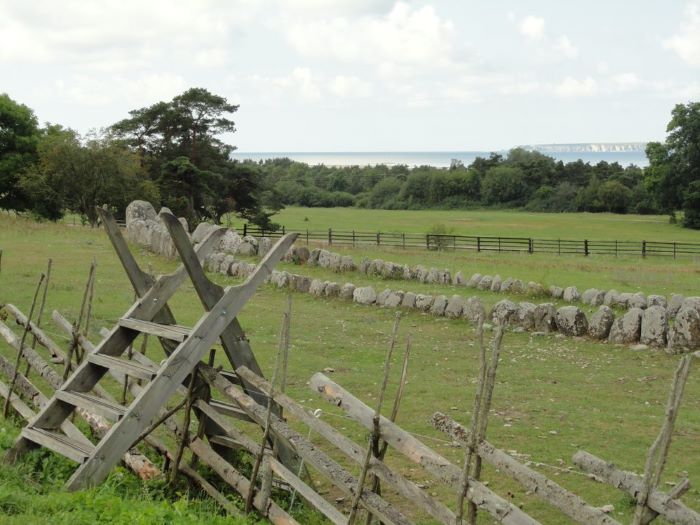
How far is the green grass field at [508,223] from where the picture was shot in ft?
224

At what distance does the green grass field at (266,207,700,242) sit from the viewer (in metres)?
68.2

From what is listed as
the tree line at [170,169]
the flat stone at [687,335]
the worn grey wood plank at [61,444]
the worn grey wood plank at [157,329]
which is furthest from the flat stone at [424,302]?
the tree line at [170,169]

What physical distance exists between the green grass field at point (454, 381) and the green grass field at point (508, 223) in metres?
37.2

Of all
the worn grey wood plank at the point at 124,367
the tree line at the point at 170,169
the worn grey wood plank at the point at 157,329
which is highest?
the tree line at the point at 170,169

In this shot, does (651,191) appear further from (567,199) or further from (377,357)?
(377,357)

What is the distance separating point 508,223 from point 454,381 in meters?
70.7

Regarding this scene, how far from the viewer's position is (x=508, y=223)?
8406 cm

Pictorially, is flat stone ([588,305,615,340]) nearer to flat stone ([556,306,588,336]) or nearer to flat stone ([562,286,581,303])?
flat stone ([556,306,588,336])

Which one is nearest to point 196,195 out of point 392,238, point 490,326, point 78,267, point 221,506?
point 392,238

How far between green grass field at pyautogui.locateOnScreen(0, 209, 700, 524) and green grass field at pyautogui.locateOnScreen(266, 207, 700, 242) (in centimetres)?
3721

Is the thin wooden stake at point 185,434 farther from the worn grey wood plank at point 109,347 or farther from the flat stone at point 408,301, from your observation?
the flat stone at point 408,301

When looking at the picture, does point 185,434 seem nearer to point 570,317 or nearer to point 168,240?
point 570,317

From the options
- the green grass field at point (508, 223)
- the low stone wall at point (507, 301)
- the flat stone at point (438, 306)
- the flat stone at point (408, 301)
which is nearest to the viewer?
the low stone wall at point (507, 301)

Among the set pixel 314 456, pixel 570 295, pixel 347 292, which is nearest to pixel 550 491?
pixel 314 456
